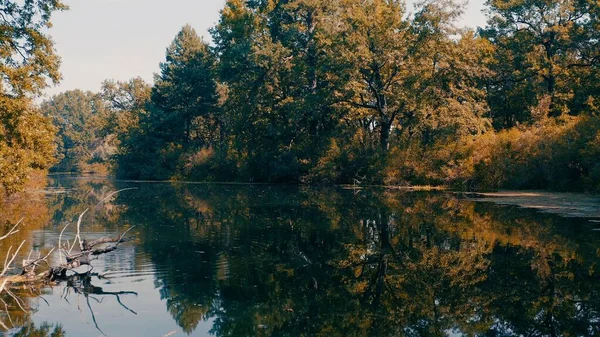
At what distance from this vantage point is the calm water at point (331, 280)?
390 inches

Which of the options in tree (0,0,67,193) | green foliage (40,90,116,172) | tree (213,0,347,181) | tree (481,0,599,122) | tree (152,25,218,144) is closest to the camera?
tree (0,0,67,193)

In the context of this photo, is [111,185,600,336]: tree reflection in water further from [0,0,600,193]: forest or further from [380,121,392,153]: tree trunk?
[380,121,392,153]: tree trunk

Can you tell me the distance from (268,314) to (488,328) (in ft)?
12.7

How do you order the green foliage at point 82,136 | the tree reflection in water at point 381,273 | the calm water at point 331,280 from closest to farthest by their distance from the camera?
1. the calm water at point 331,280
2. the tree reflection in water at point 381,273
3. the green foliage at point 82,136

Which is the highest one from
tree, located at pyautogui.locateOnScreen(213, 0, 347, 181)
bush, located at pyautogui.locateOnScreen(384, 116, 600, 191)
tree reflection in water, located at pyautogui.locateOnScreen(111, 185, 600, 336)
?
tree, located at pyautogui.locateOnScreen(213, 0, 347, 181)

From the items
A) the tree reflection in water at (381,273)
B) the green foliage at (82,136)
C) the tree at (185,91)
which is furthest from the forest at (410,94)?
the green foliage at (82,136)

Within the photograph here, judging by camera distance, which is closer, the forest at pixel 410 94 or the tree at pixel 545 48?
the forest at pixel 410 94

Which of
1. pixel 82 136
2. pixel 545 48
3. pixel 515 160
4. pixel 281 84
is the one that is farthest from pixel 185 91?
pixel 82 136

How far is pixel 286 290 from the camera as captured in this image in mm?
12328

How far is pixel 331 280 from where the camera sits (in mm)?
13297

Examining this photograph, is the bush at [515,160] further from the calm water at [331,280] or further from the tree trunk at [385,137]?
the calm water at [331,280]

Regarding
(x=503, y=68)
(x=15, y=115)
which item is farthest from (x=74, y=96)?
(x=15, y=115)

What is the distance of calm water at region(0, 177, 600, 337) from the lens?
32.5 feet

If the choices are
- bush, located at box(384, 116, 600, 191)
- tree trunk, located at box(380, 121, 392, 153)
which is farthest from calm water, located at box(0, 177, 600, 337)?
tree trunk, located at box(380, 121, 392, 153)
